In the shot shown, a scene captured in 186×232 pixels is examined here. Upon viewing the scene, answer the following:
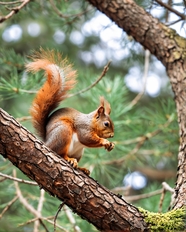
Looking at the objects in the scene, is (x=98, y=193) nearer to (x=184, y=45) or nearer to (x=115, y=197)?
(x=115, y=197)

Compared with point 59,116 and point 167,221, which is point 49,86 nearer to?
point 59,116

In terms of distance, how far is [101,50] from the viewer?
4145 mm

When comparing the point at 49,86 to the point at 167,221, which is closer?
the point at 167,221

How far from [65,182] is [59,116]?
0.40 meters

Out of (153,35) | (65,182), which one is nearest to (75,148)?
(65,182)

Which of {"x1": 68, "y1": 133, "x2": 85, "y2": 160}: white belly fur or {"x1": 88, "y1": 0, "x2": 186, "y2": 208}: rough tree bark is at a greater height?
{"x1": 88, "y1": 0, "x2": 186, "y2": 208}: rough tree bark

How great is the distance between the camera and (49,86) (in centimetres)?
178

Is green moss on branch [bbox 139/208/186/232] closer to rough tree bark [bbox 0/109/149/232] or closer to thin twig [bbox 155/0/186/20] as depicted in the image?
rough tree bark [bbox 0/109/149/232]

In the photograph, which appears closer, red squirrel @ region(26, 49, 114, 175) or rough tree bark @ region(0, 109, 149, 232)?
rough tree bark @ region(0, 109, 149, 232)

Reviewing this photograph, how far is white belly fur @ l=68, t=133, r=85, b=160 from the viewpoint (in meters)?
1.77

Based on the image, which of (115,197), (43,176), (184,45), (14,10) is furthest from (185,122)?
(14,10)

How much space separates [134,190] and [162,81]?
1038 millimetres

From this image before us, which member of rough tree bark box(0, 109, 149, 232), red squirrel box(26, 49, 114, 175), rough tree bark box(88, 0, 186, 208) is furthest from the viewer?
rough tree bark box(88, 0, 186, 208)

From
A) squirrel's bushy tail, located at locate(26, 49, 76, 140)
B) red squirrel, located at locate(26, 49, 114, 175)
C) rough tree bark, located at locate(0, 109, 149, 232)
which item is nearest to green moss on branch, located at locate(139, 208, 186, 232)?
rough tree bark, located at locate(0, 109, 149, 232)
